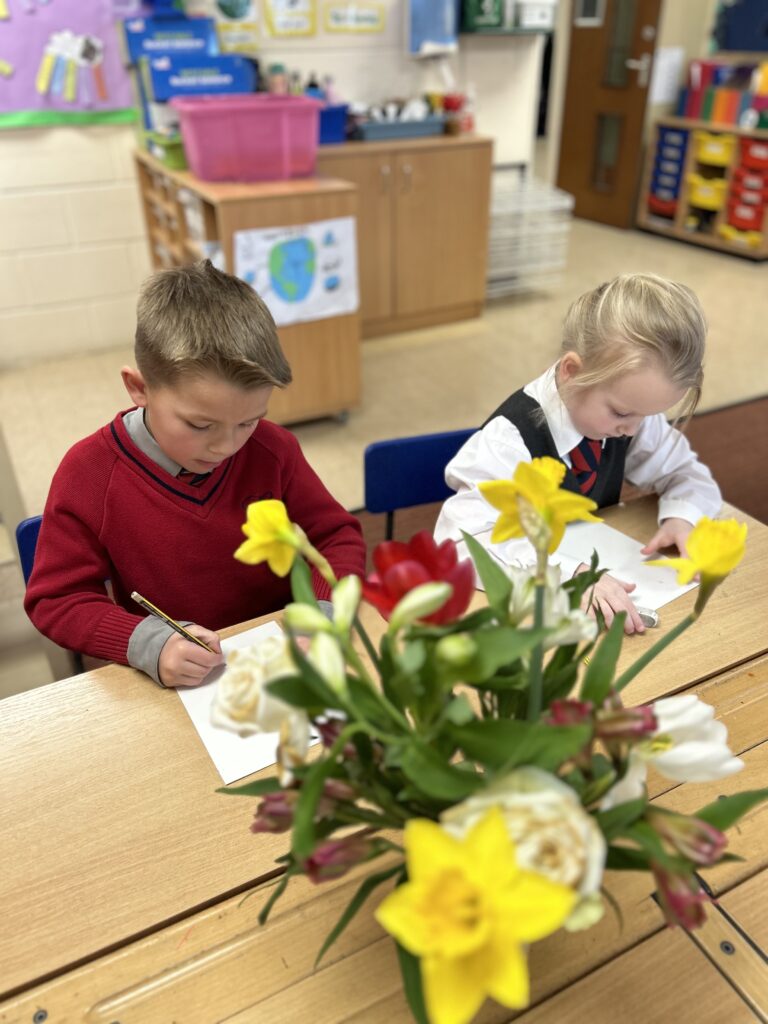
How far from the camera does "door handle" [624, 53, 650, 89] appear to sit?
5207 millimetres

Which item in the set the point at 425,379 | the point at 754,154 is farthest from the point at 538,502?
the point at 754,154

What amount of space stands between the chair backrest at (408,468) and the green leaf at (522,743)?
3.09 feet

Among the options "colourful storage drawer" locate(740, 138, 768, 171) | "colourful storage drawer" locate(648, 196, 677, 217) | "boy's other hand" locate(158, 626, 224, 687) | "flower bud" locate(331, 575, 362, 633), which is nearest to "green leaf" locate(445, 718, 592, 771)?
"flower bud" locate(331, 575, 362, 633)

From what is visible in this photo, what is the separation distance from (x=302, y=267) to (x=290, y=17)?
1407 mm

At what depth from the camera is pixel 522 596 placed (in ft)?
1.88

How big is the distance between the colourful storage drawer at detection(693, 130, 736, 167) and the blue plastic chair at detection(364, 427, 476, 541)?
4543 millimetres

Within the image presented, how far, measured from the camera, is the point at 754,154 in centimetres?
477

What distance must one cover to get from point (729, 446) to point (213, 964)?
278 cm

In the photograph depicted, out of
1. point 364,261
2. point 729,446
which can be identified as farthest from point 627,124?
point 729,446

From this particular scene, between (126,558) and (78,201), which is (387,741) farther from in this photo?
(78,201)

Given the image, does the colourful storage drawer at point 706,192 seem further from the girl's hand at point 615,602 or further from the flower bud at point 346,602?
the flower bud at point 346,602

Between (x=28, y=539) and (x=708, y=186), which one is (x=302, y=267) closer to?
(x=28, y=539)

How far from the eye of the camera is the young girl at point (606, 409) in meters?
1.14

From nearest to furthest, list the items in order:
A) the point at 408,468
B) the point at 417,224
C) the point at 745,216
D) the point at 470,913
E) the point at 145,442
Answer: the point at 470,913 < the point at 145,442 < the point at 408,468 < the point at 417,224 < the point at 745,216
